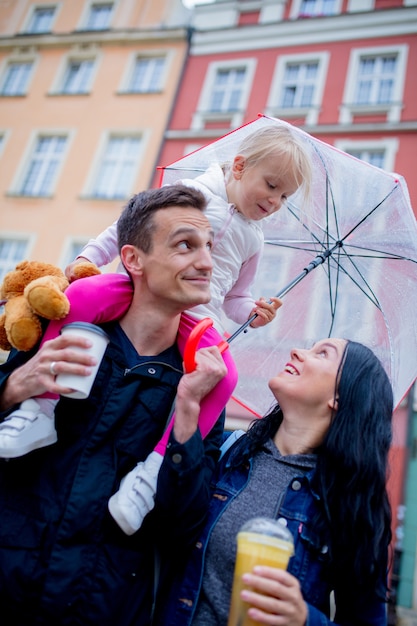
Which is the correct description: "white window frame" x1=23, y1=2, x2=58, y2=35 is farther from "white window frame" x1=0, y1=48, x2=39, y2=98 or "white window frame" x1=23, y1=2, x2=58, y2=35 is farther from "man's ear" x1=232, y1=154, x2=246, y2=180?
"man's ear" x1=232, y1=154, x2=246, y2=180

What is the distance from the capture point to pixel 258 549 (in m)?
1.12

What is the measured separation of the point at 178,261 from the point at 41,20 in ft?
54.9

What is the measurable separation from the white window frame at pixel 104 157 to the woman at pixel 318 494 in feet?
32.6

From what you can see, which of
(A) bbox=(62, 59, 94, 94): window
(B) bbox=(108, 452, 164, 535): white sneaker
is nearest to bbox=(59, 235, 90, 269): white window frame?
(A) bbox=(62, 59, 94, 94): window

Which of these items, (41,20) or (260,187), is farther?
(41,20)

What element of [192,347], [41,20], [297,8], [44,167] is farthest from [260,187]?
[41,20]

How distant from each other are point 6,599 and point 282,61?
12.6 metres

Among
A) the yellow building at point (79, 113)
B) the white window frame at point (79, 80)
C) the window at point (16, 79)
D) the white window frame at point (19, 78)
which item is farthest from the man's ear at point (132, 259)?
the window at point (16, 79)

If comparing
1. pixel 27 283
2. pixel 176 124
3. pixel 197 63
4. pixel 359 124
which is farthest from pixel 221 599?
pixel 197 63

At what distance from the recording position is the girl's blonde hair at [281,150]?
7.63 feet

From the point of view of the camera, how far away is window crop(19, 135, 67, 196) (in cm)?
1207

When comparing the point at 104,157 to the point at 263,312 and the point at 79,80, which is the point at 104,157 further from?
the point at 263,312

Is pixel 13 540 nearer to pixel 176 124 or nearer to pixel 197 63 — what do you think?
pixel 176 124

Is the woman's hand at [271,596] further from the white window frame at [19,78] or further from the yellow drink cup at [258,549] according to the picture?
the white window frame at [19,78]
